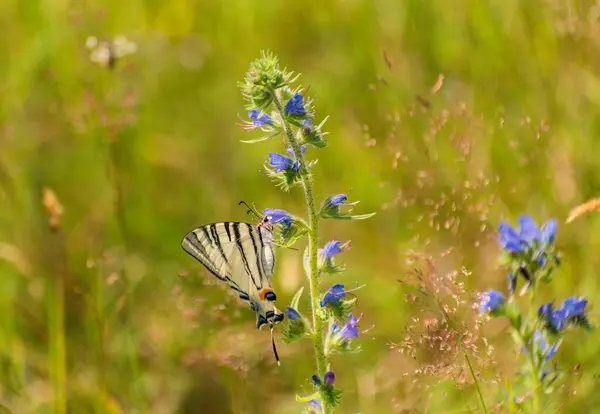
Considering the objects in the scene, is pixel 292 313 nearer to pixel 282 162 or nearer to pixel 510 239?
pixel 282 162

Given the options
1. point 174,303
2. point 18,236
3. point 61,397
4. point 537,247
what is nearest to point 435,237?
point 174,303

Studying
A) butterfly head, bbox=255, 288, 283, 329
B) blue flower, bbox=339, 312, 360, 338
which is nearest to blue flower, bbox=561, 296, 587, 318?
blue flower, bbox=339, 312, 360, 338

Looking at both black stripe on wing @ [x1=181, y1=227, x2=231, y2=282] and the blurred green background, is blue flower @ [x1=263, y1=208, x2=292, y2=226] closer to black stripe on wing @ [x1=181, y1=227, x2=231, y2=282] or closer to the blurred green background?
black stripe on wing @ [x1=181, y1=227, x2=231, y2=282]

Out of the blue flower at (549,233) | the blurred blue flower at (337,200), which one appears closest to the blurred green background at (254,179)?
the blue flower at (549,233)

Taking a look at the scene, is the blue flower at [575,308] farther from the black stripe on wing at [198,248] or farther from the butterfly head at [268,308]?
the black stripe on wing at [198,248]

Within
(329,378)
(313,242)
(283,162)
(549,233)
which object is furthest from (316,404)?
(549,233)

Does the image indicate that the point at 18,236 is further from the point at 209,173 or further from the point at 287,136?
the point at 287,136
